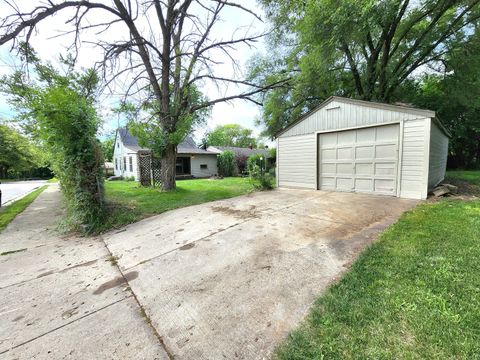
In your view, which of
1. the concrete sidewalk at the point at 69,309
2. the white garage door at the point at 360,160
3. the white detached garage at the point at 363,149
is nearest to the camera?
the concrete sidewalk at the point at 69,309

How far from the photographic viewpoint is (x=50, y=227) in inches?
207

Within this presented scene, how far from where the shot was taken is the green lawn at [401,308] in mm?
1497

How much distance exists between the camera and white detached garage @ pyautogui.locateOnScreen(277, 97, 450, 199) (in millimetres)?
6199

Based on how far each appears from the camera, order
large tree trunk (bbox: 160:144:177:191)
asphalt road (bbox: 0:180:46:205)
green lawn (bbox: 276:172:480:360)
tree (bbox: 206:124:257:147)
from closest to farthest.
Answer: green lawn (bbox: 276:172:480:360)
large tree trunk (bbox: 160:144:177:191)
asphalt road (bbox: 0:180:46:205)
tree (bbox: 206:124:257:147)

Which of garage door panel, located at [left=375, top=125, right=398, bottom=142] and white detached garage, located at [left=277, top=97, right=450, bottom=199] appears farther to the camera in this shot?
garage door panel, located at [left=375, top=125, right=398, bottom=142]

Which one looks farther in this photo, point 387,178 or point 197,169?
point 197,169

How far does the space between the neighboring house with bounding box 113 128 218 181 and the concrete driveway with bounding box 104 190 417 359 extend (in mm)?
14293

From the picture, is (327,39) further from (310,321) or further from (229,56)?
(310,321)

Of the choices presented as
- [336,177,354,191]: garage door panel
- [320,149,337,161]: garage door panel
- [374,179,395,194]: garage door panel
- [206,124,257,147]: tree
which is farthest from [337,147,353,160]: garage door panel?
[206,124,257,147]: tree

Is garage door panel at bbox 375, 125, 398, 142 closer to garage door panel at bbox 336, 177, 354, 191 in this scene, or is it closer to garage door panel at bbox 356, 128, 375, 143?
garage door panel at bbox 356, 128, 375, 143

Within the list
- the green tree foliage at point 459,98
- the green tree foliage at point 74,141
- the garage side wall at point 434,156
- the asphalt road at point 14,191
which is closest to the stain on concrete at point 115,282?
the green tree foliage at point 74,141

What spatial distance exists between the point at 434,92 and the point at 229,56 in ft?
49.0

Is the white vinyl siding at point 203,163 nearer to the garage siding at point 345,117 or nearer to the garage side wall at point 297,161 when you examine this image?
the garage side wall at point 297,161

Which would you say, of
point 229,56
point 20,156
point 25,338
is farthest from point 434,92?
point 20,156
